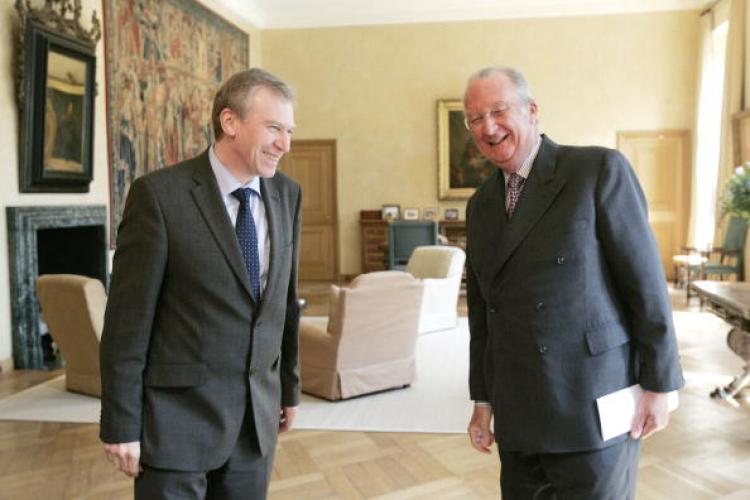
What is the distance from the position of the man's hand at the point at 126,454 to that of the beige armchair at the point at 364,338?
12.8 ft

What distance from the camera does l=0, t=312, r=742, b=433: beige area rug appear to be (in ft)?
17.4

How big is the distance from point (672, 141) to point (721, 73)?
165 centimetres

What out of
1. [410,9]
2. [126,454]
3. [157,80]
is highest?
[410,9]

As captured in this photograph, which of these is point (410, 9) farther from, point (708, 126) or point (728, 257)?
point (728, 257)

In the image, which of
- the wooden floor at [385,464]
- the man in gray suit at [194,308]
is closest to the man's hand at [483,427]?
the man in gray suit at [194,308]

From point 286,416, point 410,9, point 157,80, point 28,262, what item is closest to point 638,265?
point 286,416

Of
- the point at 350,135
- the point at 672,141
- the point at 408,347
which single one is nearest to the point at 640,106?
the point at 672,141

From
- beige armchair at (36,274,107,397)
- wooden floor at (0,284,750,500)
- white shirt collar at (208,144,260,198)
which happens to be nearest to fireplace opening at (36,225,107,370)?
beige armchair at (36,274,107,397)

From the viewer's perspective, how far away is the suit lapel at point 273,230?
1.96 meters

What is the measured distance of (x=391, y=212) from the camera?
14273 mm

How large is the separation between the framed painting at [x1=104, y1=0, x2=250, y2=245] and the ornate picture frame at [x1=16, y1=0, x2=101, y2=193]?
0.77 meters

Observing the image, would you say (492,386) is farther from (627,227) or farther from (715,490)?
(715,490)

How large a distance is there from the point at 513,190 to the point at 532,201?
12 centimetres

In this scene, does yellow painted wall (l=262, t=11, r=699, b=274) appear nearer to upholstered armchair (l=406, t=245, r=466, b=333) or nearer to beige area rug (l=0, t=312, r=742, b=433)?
upholstered armchair (l=406, t=245, r=466, b=333)
